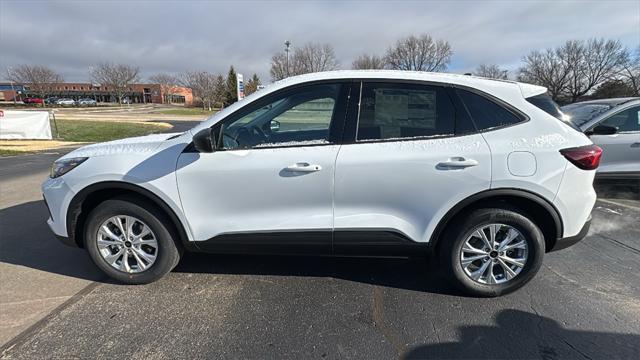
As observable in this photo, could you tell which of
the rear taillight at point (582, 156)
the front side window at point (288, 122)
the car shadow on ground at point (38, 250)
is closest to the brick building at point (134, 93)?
the car shadow on ground at point (38, 250)

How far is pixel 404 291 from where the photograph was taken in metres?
3.19

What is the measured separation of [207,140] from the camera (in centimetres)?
282

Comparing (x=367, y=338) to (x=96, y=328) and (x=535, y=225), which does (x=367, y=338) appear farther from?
(x=96, y=328)

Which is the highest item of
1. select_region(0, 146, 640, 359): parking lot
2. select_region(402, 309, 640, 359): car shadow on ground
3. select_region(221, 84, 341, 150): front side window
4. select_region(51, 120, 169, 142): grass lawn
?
select_region(221, 84, 341, 150): front side window

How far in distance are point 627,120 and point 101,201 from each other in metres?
7.31

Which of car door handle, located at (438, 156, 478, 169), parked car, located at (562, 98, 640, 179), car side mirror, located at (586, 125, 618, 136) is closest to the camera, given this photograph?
car door handle, located at (438, 156, 478, 169)

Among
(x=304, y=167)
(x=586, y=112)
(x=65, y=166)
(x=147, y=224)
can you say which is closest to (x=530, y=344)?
(x=304, y=167)

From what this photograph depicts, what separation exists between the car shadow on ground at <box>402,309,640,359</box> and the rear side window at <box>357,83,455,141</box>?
4.94ft

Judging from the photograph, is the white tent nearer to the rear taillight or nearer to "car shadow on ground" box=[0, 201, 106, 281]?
"car shadow on ground" box=[0, 201, 106, 281]

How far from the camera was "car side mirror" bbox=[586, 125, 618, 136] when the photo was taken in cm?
554

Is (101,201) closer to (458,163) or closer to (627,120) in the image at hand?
(458,163)

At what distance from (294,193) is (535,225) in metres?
1.97

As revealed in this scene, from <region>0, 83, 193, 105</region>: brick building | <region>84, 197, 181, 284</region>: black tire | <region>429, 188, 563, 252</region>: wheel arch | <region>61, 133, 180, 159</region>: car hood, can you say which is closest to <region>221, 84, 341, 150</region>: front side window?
<region>61, 133, 180, 159</region>: car hood

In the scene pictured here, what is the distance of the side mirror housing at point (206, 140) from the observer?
281 cm
